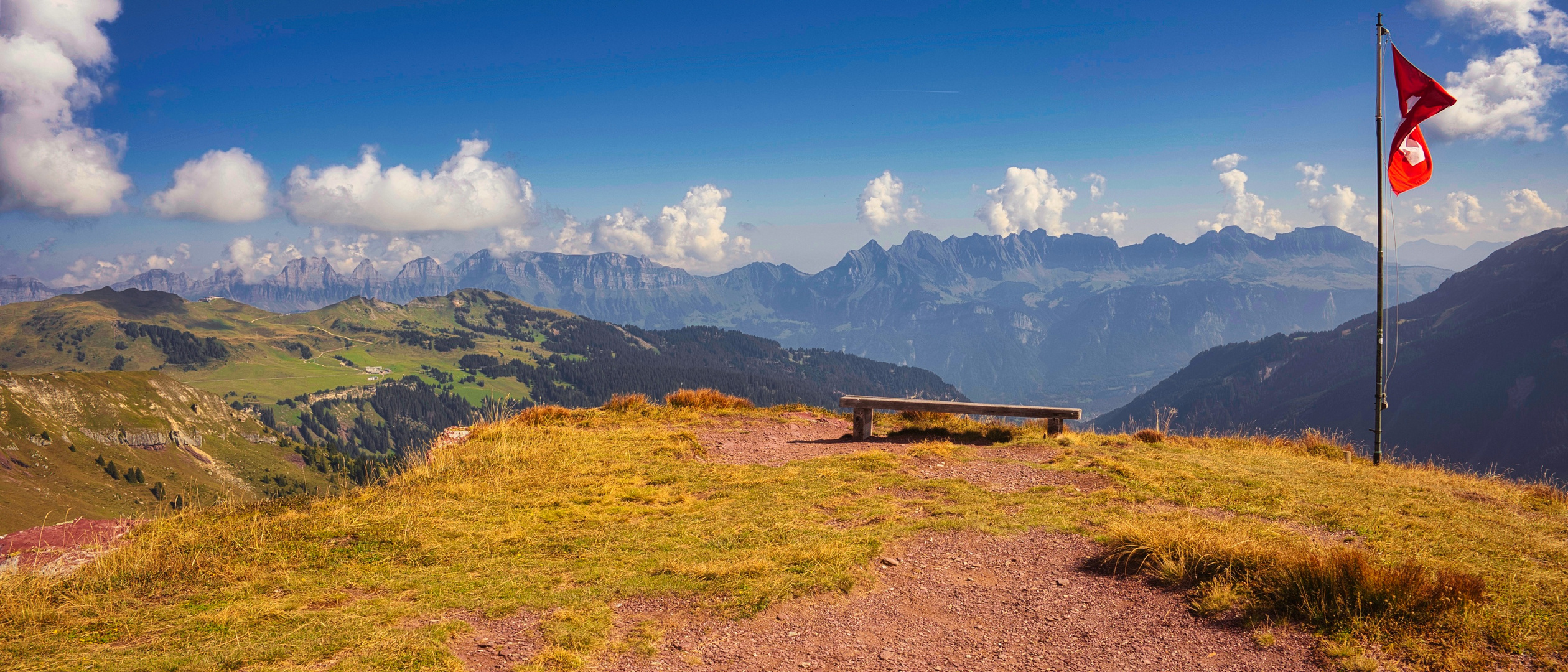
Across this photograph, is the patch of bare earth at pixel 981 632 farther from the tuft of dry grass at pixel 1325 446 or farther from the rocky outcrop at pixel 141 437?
the rocky outcrop at pixel 141 437

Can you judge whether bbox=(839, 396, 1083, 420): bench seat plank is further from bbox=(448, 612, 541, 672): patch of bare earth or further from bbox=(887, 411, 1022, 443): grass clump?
bbox=(448, 612, 541, 672): patch of bare earth

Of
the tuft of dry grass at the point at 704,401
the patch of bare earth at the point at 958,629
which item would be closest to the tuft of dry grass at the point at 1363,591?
the patch of bare earth at the point at 958,629

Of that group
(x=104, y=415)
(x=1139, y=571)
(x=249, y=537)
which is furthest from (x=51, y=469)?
(x=1139, y=571)

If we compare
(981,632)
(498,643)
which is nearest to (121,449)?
(498,643)

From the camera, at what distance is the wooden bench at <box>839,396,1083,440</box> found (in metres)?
16.1

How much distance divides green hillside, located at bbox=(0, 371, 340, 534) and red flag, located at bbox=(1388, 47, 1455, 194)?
128 metres

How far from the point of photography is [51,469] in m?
126

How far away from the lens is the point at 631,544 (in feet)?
29.0

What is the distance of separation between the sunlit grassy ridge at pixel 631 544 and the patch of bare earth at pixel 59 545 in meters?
0.48

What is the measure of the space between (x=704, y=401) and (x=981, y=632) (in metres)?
14.8

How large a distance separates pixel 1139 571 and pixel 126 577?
11.2 m

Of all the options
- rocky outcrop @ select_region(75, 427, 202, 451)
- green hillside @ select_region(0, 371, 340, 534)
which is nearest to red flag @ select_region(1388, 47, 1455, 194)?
green hillside @ select_region(0, 371, 340, 534)

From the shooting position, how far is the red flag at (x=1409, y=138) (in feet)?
45.5

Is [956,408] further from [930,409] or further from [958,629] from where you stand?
[958,629]
